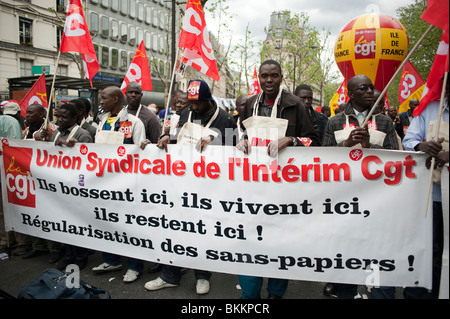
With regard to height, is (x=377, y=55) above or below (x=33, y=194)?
above

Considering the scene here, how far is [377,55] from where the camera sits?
770 cm

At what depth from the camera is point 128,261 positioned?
366cm

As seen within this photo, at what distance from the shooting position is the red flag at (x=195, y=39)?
3.85 m

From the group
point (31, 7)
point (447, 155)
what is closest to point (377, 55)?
point (447, 155)

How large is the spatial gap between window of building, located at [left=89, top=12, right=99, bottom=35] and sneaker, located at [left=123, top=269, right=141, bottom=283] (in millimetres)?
33682

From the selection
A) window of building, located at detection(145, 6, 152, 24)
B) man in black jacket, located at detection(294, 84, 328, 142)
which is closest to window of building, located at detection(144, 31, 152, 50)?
window of building, located at detection(145, 6, 152, 24)

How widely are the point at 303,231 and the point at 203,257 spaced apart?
0.90 metres

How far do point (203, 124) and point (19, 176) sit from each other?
2.25 meters

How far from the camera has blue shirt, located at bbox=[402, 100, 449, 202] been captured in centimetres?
244

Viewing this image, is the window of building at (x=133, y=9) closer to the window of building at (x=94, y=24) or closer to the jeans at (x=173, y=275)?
the window of building at (x=94, y=24)

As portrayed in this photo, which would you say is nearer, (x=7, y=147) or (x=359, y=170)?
(x=359, y=170)

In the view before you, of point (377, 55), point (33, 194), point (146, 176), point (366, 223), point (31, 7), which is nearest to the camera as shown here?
point (366, 223)

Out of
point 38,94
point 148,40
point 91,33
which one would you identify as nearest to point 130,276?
point 38,94
